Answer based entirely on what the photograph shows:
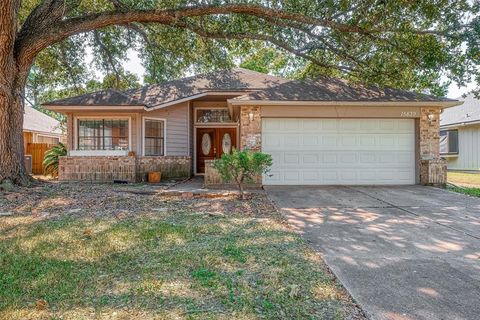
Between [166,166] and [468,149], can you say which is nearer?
[166,166]

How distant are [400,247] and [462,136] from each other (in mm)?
17212

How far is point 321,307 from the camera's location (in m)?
2.55

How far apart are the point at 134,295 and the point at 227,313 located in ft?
2.83

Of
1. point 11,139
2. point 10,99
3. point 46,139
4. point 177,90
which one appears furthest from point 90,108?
point 46,139

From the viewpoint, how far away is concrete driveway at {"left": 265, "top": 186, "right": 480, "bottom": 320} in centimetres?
265

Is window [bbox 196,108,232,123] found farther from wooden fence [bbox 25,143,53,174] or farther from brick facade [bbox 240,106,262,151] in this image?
wooden fence [bbox 25,143,53,174]

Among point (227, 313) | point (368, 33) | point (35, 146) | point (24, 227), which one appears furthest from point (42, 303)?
point (35, 146)

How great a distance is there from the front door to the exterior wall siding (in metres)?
12.8

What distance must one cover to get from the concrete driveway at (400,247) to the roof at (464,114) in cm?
1118

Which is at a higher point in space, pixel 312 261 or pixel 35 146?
pixel 35 146

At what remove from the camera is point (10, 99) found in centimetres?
891

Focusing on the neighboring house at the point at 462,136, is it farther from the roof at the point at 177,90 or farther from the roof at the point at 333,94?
the roof at the point at 177,90

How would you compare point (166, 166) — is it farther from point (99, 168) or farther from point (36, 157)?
point (36, 157)

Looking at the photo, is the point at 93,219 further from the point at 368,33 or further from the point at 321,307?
the point at 368,33
